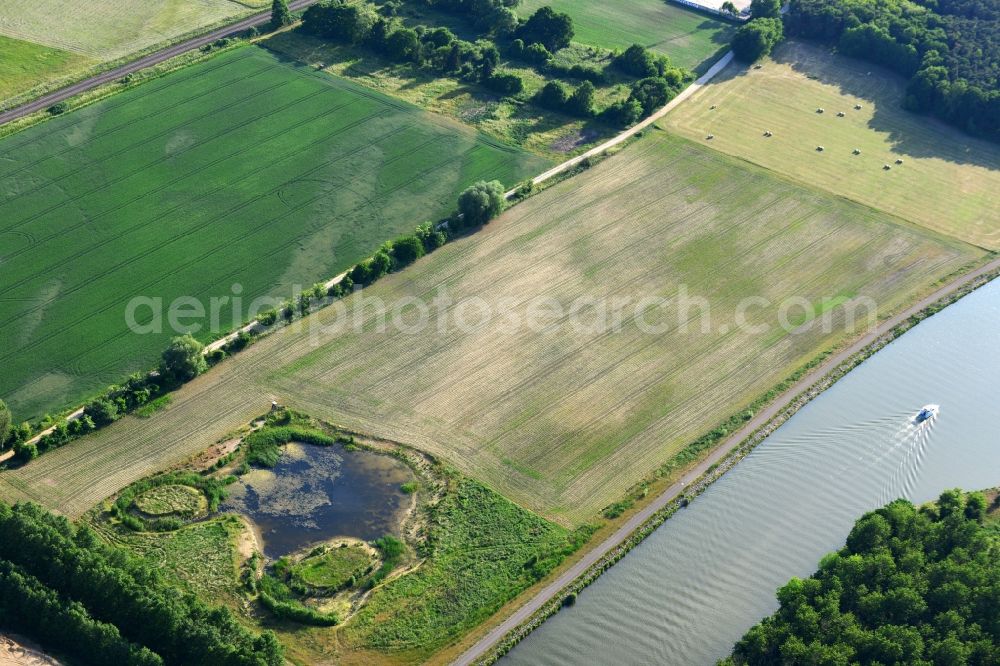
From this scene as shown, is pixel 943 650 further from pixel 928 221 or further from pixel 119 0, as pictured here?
pixel 119 0

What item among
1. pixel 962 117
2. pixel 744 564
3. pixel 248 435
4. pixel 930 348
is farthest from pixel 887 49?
pixel 248 435

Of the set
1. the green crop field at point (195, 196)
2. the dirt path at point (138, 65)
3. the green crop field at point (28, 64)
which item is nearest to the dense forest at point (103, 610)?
the green crop field at point (195, 196)

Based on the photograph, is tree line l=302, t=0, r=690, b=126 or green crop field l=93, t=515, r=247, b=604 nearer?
green crop field l=93, t=515, r=247, b=604

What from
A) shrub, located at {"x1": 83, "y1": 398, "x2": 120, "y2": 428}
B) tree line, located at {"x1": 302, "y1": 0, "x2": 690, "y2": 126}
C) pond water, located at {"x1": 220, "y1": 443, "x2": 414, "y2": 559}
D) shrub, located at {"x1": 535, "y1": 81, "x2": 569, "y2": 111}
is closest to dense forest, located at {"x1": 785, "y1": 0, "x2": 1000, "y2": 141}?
tree line, located at {"x1": 302, "y1": 0, "x2": 690, "y2": 126}

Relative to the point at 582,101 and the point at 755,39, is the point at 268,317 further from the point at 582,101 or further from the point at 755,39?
the point at 755,39

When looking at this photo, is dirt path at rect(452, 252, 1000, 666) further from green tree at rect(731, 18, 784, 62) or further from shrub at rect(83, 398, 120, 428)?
green tree at rect(731, 18, 784, 62)

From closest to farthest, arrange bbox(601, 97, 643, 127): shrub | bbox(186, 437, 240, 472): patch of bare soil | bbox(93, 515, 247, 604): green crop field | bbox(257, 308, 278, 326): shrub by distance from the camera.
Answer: bbox(93, 515, 247, 604): green crop field → bbox(186, 437, 240, 472): patch of bare soil → bbox(257, 308, 278, 326): shrub → bbox(601, 97, 643, 127): shrub
